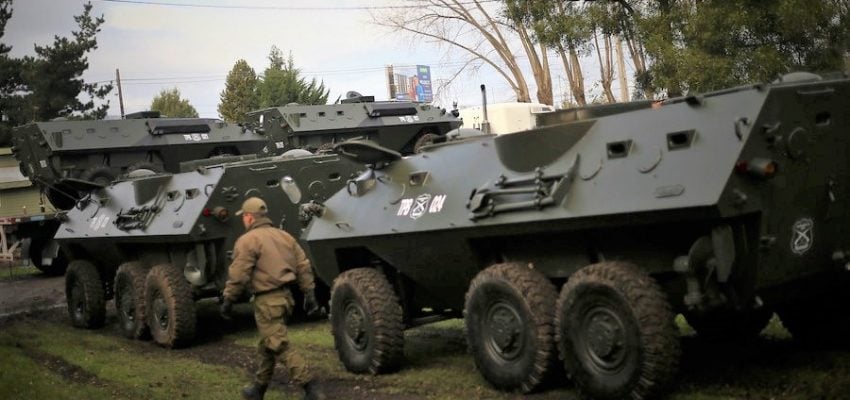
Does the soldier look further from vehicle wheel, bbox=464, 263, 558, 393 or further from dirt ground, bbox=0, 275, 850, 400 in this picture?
vehicle wheel, bbox=464, 263, 558, 393

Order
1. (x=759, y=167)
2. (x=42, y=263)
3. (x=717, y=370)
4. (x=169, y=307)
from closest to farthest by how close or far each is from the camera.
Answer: (x=759, y=167) < (x=717, y=370) < (x=169, y=307) < (x=42, y=263)

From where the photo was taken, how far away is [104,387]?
941cm

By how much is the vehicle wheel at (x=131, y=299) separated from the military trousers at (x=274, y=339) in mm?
5005

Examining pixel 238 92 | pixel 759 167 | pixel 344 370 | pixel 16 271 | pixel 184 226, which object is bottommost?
pixel 16 271

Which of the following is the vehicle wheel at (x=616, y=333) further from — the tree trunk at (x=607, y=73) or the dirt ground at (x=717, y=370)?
the tree trunk at (x=607, y=73)

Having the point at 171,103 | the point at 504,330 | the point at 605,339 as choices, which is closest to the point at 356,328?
the point at 504,330

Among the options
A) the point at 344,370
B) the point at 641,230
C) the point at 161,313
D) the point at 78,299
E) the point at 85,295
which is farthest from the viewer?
the point at 78,299

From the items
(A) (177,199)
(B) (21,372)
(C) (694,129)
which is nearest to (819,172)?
(C) (694,129)

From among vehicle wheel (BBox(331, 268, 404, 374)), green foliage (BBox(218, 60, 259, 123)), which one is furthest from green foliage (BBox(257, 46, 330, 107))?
vehicle wheel (BBox(331, 268, 404, 374))

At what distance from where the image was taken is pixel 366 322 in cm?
910

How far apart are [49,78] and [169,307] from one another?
446 centimetres

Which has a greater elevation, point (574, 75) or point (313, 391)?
point (574, 75)

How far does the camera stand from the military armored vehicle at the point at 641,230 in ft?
20.9

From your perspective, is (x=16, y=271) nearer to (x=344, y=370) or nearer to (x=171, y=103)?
(x=344, y=370)
